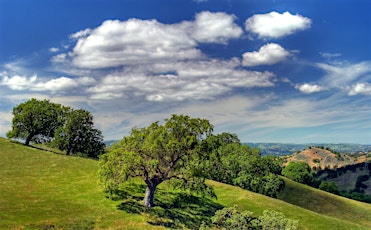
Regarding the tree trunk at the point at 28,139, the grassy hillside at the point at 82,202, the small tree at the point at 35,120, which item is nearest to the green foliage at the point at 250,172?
the grassy hillside at the point at 82,202

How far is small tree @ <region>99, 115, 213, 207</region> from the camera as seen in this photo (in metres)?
54.0

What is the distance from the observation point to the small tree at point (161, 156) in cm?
5397

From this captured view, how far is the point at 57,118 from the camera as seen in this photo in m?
104

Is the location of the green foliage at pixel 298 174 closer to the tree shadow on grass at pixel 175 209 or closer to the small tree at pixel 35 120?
the tree shadow on grass at pixel 175 209

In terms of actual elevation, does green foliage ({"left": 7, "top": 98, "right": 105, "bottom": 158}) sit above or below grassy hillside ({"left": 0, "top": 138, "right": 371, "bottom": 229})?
above

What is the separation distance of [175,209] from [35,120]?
205ft

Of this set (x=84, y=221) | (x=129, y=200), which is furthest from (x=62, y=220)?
(x=129, y=200)

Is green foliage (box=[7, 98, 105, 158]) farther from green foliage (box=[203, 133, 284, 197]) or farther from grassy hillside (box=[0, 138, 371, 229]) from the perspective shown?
green foliage (box=[203, 133, 284, 197])

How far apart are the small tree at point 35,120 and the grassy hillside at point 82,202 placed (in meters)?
8.13

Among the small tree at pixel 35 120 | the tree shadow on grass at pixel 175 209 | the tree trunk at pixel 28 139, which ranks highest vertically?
the small tree at pixel 35 120

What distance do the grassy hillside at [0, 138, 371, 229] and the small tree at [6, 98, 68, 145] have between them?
320 inches

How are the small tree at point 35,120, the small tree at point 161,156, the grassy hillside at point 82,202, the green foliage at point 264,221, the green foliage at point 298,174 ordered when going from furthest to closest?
1. the green foliage at point 298,174
2. the small tree at point 35,120
3. the small tree at point 161,156
4. the grassy hillside at point 82,202
5. the green foliage at point 264,221

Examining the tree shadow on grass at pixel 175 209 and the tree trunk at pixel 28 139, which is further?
the tree trunk at pixel 28 139

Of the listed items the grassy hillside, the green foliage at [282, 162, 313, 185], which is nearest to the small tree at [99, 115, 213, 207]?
the grassy hillside
